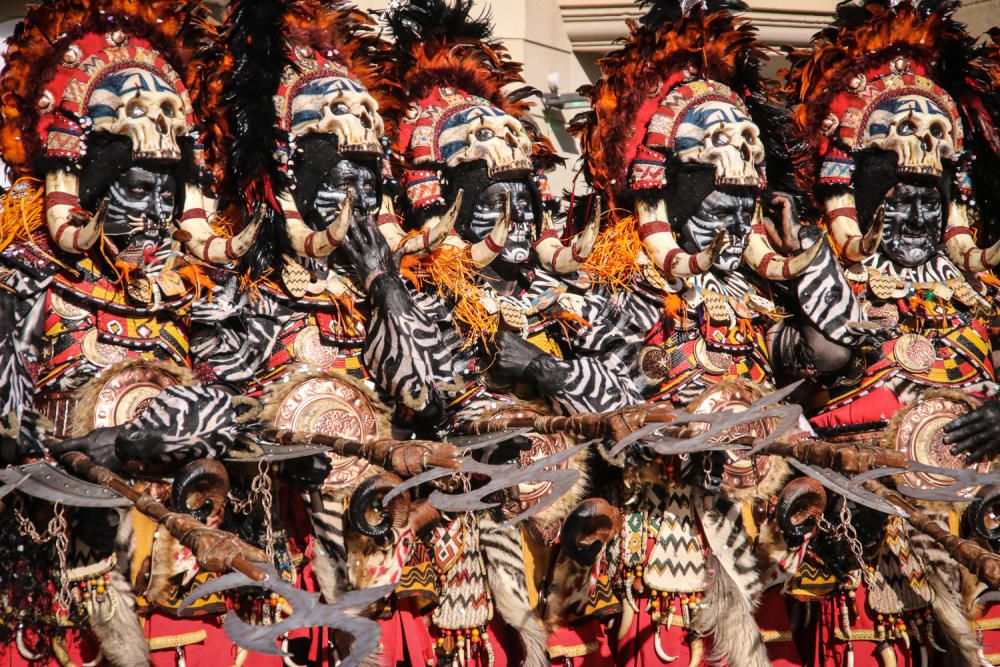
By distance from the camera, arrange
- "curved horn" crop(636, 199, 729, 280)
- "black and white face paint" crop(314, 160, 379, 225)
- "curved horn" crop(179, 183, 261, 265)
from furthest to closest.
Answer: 1. "curved horn" crop(636, 199, 729, 280)
2. "black and white face paint" crop(314, 160, 379, 225)
3. "curved horn" crop(179, 183, 261, 265)

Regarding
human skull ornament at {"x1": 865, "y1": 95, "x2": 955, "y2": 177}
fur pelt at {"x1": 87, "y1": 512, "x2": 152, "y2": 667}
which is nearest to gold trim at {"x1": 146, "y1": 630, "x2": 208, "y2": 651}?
fur pelt at {"x1": 87, "y1": 512, "x2": 152, "y2": 667}

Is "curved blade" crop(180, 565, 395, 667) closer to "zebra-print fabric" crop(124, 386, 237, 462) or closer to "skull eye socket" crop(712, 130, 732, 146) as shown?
"zebra-print fabric" crop(124, 386, 237, 462)

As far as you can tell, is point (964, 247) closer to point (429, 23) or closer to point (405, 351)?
point (429, 23)

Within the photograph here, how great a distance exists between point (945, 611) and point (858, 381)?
997 mm

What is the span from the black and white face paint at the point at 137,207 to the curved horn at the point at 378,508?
1222mm

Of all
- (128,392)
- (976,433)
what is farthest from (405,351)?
(976,433)

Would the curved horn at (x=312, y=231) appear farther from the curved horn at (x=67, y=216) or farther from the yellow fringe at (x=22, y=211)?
the yellow fringe at (x=22, y=211)

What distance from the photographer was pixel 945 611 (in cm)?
636

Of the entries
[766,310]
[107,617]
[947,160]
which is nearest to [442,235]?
[766,310]

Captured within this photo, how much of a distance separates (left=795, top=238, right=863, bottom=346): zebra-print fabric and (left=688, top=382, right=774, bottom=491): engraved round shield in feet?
1.39

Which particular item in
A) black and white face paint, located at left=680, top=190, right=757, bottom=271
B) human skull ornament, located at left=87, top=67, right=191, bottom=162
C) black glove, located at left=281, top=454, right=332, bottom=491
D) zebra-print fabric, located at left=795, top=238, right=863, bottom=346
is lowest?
black glove, located at left=281, top=454, right=332, bottom=491

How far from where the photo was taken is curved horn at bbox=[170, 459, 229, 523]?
536 centimetres

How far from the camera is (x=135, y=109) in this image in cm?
587

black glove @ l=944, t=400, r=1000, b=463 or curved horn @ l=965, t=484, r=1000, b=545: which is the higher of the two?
black glove @ l=944, t=400, r=1000, b=463
